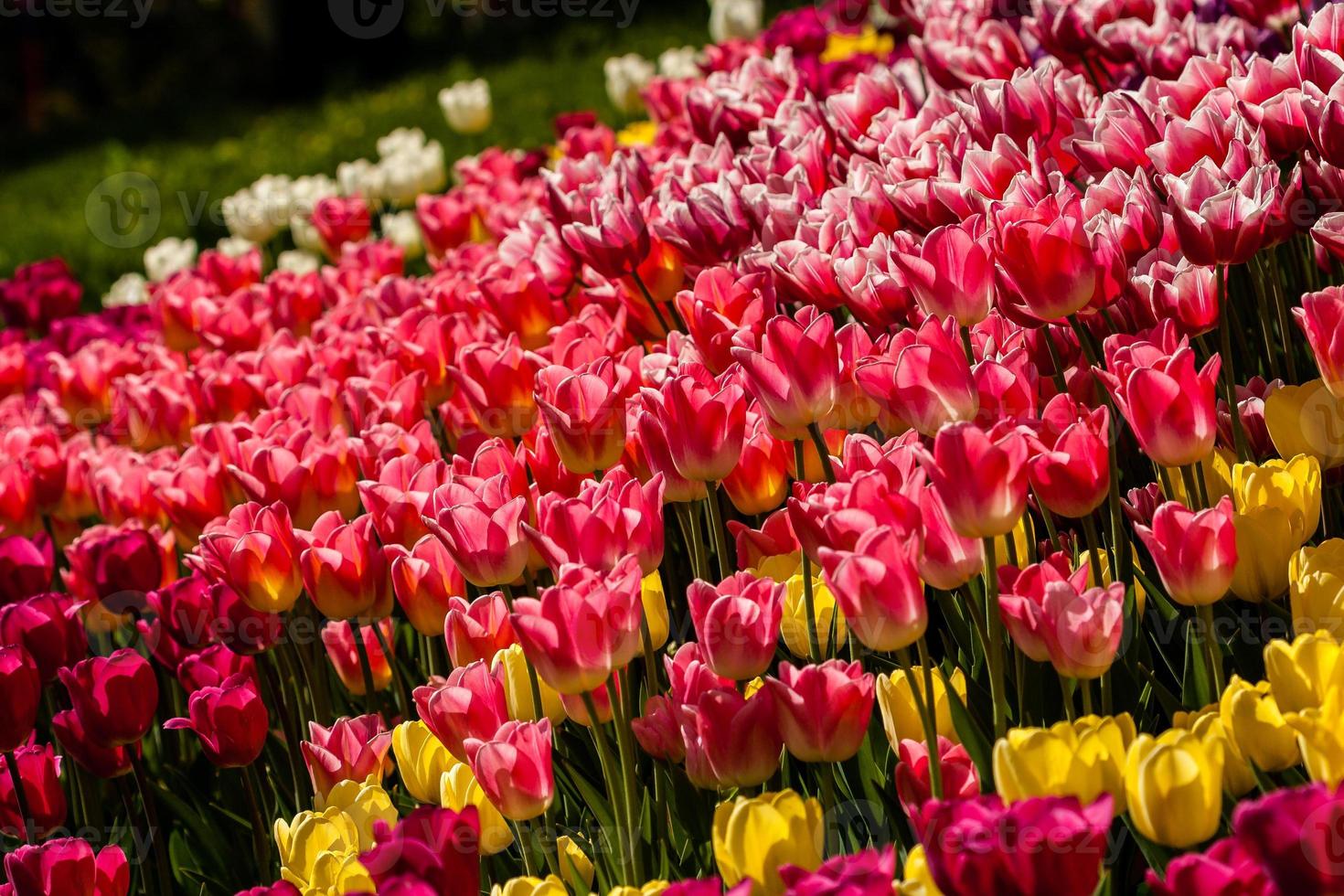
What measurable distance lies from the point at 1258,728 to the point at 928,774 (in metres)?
0.33

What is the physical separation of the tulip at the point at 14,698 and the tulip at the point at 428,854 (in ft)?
2.92

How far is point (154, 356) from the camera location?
392 cm

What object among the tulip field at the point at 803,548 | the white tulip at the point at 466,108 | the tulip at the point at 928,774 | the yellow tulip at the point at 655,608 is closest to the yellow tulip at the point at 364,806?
the tulip field at the point at 803,548

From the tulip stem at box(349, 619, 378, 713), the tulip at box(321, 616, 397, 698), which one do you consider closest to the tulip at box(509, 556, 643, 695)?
the tulip stem at box(349, 619, 378, 713)

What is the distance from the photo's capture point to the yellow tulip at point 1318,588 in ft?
4.88

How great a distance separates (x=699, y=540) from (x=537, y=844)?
0.48m

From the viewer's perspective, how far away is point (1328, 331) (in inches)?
65.0

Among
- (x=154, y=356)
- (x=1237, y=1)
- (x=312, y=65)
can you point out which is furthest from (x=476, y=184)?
(x=312, y=65)

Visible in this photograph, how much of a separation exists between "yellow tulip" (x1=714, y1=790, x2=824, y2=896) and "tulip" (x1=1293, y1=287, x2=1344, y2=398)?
82cm

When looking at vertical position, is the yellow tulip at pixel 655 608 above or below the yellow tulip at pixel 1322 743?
above

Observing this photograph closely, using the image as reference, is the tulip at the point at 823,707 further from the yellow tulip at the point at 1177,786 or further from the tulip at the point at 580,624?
the yellow tulip at the point at 1177,786

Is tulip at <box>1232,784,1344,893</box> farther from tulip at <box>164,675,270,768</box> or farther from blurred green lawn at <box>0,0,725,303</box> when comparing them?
blurred green lawn at <box>0,0,725,303</box>

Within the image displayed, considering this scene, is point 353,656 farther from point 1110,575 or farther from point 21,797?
point 1110,575

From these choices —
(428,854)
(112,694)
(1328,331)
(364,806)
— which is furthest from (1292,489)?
(112,694)
